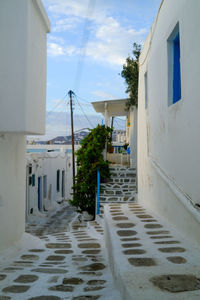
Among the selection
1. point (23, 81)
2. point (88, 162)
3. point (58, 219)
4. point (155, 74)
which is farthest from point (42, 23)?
point (58, 219)

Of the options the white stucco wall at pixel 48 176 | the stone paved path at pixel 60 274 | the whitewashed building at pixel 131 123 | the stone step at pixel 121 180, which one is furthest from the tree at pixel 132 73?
the stone paved path at pixel 60 274

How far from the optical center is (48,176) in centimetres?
1886

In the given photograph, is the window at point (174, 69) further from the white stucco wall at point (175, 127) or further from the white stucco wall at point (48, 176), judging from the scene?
the white stucco wall at point (48, 176)

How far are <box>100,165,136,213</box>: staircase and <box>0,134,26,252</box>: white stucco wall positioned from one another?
13.6ft

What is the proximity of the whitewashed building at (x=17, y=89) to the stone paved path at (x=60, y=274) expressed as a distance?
1050 millimetres

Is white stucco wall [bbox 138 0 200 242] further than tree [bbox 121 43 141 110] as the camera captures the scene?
No

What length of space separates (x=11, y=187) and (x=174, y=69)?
382cm

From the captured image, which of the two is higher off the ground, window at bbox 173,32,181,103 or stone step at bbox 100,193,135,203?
window at bbox 173,32,181,103

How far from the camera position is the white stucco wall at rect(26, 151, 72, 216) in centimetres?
1504

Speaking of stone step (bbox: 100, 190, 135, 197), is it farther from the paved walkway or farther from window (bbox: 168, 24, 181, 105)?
window (bbox: 168, 24, 181, 105)

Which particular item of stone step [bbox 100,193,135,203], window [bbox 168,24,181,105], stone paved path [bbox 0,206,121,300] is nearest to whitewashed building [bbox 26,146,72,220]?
stone step [bbox 100,193,135,203]

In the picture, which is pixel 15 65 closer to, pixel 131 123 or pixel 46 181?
pixel 131 123

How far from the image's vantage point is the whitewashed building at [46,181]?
1502 cm

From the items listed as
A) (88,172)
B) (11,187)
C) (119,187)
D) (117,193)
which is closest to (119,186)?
(119,187)
